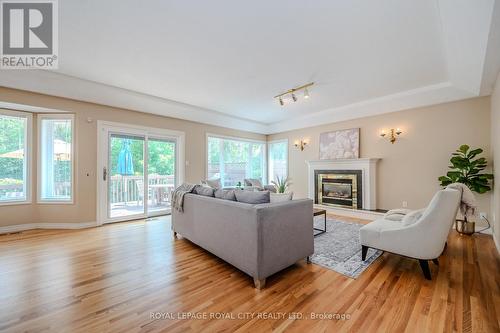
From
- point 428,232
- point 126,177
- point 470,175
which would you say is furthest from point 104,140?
point 470,175

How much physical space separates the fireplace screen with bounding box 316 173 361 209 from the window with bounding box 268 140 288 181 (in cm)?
148

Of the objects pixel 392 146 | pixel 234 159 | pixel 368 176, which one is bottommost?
pixel 368 176

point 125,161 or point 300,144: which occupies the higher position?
point 300,144

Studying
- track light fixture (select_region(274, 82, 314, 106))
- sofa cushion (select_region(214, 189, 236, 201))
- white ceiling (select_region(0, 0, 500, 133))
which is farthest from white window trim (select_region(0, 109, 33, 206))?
track light fixture (select_region(274, 82, 314, 106))

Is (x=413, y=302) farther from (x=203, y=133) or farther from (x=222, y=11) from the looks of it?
(x=203, y=133)

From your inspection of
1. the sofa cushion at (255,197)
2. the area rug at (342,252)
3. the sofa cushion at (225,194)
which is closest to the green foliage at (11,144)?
the sofa cushion at (225,194)

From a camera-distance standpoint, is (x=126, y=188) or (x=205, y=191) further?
(x=126, y=188)

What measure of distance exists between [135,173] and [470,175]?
256 inches

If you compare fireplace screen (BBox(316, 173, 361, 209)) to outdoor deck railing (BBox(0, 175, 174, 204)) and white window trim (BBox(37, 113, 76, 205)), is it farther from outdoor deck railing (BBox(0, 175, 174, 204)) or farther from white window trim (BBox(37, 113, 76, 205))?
white window trim (BBox(37, 113, 76, 205))

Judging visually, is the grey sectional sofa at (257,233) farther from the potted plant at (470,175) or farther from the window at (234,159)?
the window at (234,159)

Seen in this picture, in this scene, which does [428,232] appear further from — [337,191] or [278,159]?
[278,159]

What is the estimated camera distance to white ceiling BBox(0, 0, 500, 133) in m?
2.01

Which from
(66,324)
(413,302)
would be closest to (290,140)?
(413,302)

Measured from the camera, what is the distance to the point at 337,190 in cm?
533
